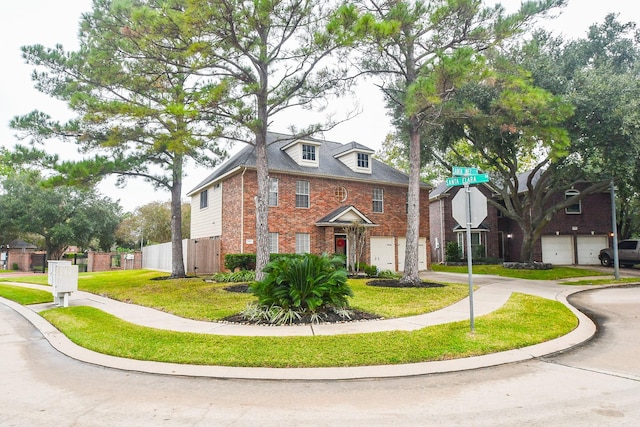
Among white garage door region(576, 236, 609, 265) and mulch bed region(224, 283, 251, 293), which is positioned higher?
white garage door region(576, 236, 609, 265)

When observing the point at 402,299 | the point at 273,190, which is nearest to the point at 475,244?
the point at 273,190

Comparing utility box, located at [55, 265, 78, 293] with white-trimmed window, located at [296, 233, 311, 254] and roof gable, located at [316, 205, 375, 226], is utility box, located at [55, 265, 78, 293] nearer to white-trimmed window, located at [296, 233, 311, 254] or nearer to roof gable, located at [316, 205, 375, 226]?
white-trimmed window, located at [296, 233, 311, 254]

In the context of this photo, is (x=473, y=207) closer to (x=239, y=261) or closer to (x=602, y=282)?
(x=239, y=261)

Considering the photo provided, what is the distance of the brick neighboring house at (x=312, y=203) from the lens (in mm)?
20047

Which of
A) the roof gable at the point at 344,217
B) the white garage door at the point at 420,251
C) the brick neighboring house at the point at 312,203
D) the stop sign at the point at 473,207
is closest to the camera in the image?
the stop sign at the point at 473,207

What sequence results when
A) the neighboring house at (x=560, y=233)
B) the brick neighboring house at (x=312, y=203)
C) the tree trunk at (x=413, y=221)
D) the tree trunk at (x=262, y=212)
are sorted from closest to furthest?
the tree trunk at (x=262, y=212) → the tree trunk at (x=413, y=221) → the brick neighboring house at (x=312, y=203) → the neighboring house at (x=560, y=233)

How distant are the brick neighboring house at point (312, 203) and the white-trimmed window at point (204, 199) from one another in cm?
→ 6

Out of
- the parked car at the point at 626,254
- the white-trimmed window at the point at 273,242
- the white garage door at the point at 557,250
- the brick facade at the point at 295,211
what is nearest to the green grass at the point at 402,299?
the white-trimmed window at the point at 273,242

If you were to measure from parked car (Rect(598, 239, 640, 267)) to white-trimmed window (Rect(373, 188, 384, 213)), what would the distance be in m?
16.6

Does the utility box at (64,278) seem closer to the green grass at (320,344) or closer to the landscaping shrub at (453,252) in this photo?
the green grass at (320,344)

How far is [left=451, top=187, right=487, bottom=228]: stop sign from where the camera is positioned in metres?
7.40

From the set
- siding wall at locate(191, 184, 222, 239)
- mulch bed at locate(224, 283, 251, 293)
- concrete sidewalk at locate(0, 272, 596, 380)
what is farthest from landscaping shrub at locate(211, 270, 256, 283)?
concrete sidewalk at locate(0, 272, 596, 380)

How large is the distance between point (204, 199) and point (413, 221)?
13.7 metres

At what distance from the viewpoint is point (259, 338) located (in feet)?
23.5
